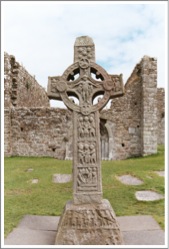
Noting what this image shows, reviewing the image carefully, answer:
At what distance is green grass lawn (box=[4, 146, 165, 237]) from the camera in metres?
5.04

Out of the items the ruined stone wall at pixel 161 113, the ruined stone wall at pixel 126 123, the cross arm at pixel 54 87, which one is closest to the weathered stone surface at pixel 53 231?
the cross arm at pixel 54 87

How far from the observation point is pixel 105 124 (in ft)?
44.1

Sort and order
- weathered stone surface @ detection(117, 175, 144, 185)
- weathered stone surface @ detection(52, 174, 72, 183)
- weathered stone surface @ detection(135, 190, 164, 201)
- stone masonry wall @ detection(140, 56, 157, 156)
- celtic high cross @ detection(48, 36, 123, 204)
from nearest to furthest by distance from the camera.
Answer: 1. celtic high cross @ detection(48, 36, 123, 204)
2. weathered stone surface @ detection(135, 190, 164, 201)
3. weathered stone surface @ detection(117, 175, 144, 185)
4. weathered stone surface @ detection(52, 174, 72, 183)
5. stone masonry wall @ detection(140, 56, 157, 156)

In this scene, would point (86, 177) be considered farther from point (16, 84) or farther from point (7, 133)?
point (16, 84)

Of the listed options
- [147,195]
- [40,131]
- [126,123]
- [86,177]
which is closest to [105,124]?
[126,123]

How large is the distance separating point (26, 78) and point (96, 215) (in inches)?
488

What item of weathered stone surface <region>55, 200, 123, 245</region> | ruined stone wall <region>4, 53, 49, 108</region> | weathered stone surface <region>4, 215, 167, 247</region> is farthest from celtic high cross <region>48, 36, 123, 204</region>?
ruined stone wall <region>4, 53, 49, 108</region>

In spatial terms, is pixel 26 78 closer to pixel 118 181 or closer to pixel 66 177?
pixel 66 177

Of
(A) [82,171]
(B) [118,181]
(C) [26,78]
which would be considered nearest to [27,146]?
(C) [26,78]

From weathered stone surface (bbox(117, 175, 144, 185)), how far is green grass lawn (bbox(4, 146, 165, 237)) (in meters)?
0.14

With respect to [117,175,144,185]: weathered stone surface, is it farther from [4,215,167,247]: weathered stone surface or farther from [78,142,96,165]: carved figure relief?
[78,142,96,165]: carved figure relief

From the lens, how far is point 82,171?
397cm

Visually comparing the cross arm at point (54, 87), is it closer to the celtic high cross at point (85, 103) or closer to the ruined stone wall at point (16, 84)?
the celtic high cross at point (85, 103)

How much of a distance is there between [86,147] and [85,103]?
608mm
